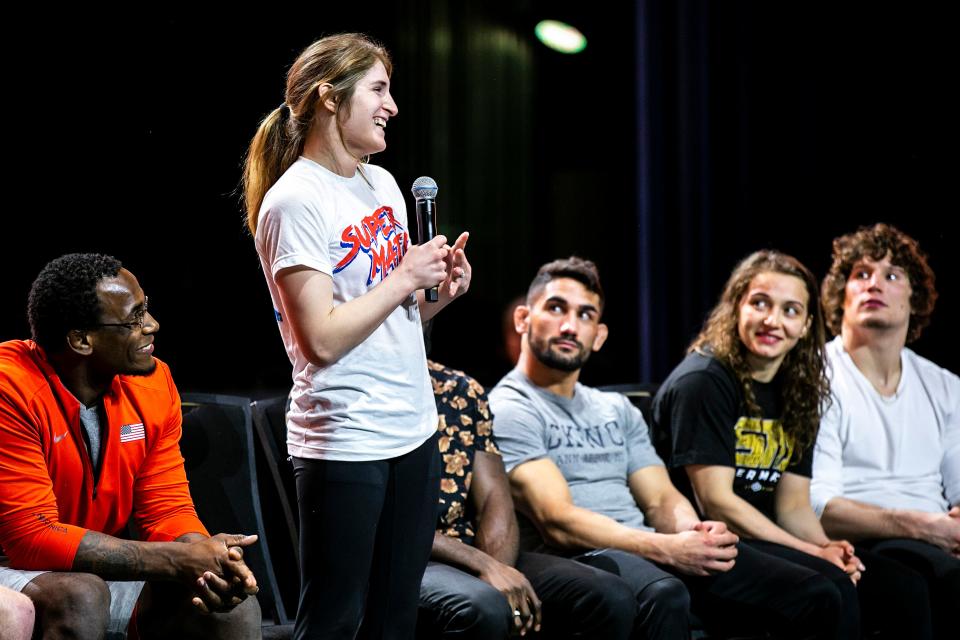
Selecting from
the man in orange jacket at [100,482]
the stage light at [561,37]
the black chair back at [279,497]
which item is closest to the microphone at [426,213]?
the man in orange jacket at [100,482]

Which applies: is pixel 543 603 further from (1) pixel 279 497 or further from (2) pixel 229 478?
(2) pixel 229 478

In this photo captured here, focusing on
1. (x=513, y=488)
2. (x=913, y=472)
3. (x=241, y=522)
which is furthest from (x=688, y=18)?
(x=241, y=522)

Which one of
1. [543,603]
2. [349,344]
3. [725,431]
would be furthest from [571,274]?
[349,344]

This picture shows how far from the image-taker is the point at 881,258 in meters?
3.04

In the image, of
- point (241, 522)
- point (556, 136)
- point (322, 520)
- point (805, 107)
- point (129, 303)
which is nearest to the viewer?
point (322, 520)

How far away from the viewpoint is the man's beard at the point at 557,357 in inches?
104

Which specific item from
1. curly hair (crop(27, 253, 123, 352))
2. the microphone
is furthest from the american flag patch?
the microphone

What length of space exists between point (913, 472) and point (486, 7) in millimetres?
2194

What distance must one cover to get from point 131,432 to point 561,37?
2.62 metres

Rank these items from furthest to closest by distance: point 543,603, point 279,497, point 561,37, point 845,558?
point 561,37, point 845,558, point 279,497, point 543,603

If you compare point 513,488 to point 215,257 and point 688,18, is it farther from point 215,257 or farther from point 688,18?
point 688,18

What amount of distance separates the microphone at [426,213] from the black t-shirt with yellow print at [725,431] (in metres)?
1.12

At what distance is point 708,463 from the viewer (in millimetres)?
2562

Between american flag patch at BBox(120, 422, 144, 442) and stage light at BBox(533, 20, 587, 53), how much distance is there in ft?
8.34
